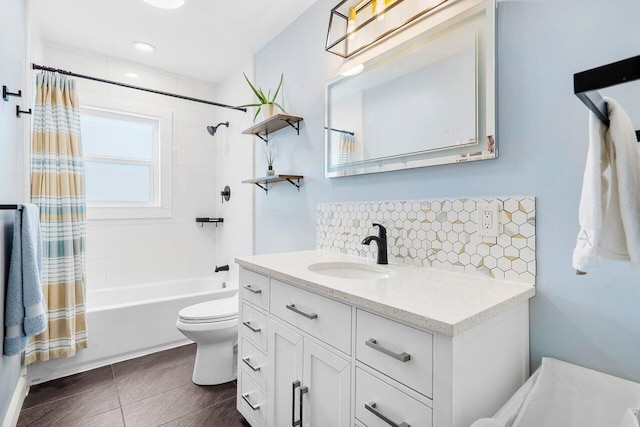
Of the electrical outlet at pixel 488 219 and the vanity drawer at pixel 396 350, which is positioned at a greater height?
the electrical outlet at pixel 488 219

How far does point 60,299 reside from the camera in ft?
7.10

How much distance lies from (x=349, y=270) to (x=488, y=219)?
68 cm

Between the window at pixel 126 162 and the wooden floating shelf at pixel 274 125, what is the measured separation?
122cm

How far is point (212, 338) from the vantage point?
2008mm

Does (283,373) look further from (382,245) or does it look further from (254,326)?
(382,245)

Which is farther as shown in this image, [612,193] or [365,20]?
[365,20]

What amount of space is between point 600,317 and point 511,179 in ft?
1.63

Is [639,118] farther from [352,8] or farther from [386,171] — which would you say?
[352,8]

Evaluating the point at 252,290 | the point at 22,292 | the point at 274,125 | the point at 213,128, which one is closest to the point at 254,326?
the point at 252,290

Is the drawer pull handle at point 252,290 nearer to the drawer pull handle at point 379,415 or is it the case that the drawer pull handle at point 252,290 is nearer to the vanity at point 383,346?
the vanity at point 383,346

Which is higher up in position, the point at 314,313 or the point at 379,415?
the point at 314,313

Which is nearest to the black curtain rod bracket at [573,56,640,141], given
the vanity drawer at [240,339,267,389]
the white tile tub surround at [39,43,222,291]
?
the vanity drawer at [240,339,267,389]

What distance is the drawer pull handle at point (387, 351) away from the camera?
82 cm

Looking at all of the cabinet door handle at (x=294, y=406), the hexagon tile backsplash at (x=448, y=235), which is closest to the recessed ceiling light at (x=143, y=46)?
the hexagon tile backsplash at (x=448, y=235)
